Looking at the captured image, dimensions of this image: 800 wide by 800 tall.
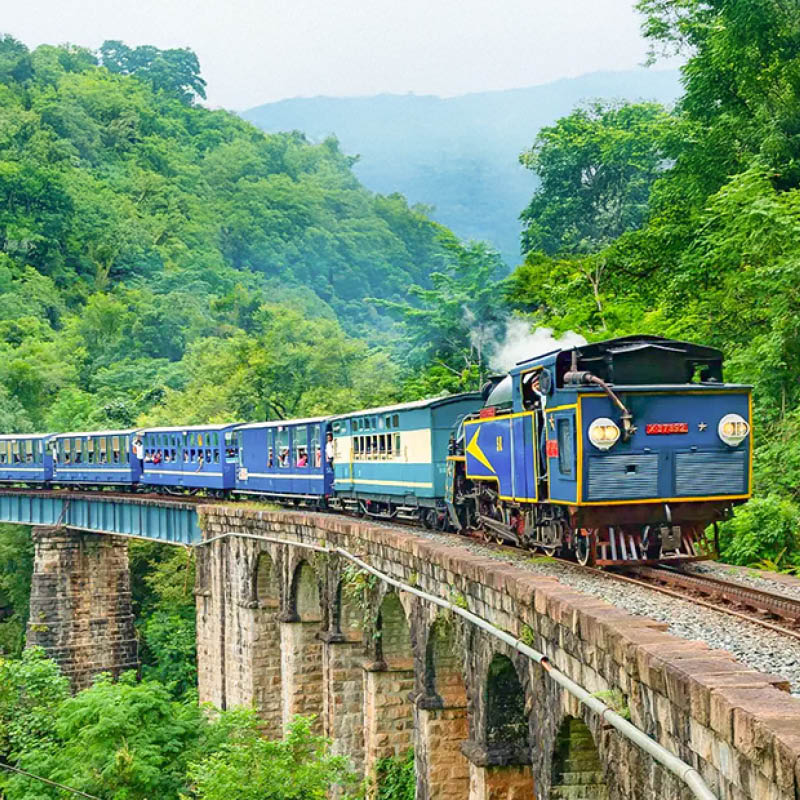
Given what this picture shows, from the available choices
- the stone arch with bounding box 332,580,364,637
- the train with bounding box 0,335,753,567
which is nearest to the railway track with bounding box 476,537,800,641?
the train with bounding box 0,335,753,567

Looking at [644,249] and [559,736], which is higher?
[644,249]

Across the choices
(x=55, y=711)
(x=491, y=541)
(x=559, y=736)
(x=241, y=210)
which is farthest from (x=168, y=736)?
(x=241, y=210)

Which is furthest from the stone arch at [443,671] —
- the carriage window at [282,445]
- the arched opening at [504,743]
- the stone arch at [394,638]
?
the carriage window at [282,445]

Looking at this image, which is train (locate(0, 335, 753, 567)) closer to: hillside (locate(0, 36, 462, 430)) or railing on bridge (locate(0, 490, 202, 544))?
railing on bridge (locate(0, 490, 202, 544))

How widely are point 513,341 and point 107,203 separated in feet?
240

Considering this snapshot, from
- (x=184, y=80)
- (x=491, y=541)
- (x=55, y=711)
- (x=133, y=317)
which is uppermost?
(x=184, y=80)

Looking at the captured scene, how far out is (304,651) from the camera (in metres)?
25.5

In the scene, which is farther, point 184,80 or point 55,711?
point 184,80

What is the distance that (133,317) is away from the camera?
82.3m

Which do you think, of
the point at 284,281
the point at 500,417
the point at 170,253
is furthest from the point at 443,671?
the point at 284,281

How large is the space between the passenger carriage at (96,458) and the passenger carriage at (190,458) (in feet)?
2.53

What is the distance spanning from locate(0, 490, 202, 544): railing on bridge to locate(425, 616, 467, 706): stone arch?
55.6 ft

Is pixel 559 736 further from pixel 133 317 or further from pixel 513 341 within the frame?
pixel 133 317

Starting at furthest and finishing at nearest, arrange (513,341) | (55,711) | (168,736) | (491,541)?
(513,341) → (55,711) → (168,736) → (491,541)
